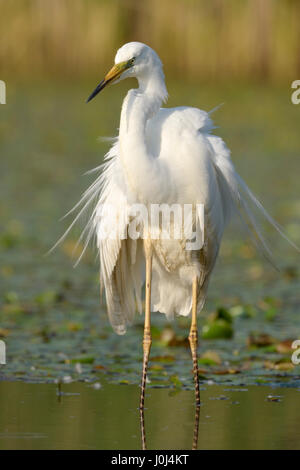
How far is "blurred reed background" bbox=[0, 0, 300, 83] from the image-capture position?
16.5m

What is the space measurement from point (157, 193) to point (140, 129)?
361 millimetres

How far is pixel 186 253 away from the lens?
5059 mm

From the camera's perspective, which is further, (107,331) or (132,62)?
(107,331)

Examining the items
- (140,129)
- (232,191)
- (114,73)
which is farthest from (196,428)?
(114,73)

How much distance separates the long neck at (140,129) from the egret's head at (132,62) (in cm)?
6

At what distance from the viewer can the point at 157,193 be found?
185 inches

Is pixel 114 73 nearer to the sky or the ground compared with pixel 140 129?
nearer to the sky

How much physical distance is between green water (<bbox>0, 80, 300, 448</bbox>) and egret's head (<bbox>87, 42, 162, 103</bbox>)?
132cm

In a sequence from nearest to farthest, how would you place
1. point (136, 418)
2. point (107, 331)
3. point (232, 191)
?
point (136, 418) → point (232, 191) → point (107, 331)

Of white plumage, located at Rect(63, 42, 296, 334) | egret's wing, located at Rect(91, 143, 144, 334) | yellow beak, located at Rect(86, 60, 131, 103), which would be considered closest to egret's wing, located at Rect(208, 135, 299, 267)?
white plumage, located at Rect(63, 42, 296, 334)

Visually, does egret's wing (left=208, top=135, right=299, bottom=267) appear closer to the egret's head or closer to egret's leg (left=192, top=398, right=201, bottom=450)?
the egret's head

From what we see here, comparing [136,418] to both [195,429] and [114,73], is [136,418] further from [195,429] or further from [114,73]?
[114,73]
